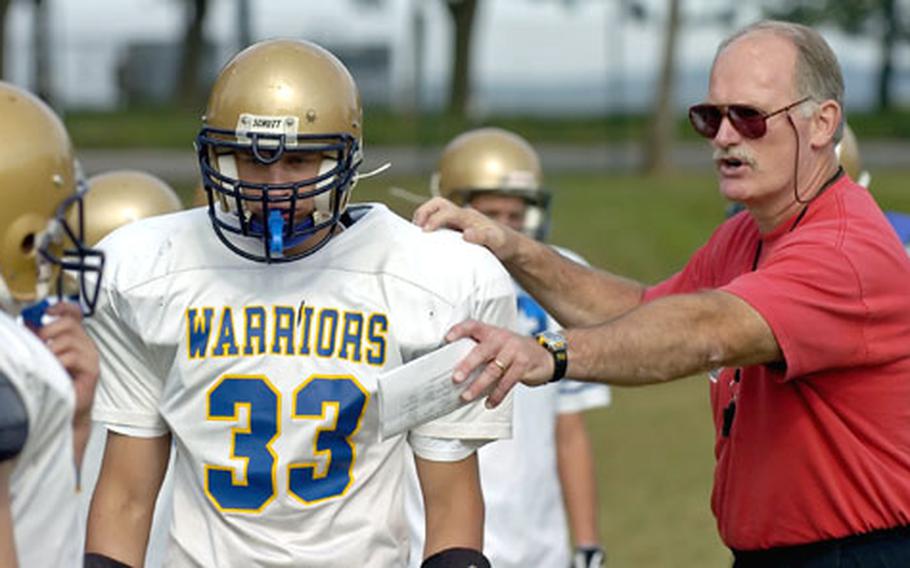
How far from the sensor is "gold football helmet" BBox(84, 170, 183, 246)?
534 centimetres

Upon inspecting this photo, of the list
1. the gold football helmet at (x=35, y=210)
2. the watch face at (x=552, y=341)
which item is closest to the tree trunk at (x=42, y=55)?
the gold football helmet at (x=35, y=210)

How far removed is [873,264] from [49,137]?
174cm

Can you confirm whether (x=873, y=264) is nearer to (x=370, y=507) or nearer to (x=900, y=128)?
(x=370, y=507)

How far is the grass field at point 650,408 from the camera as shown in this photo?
30.8 feet

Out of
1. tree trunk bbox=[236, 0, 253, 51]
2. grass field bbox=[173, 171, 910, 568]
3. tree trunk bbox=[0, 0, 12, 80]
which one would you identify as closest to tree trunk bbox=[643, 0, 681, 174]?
grass field bbox=[173, 171, 910, 568]

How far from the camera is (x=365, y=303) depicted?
3.75 m

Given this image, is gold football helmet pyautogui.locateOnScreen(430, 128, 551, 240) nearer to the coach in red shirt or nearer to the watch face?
the coach in red shirt

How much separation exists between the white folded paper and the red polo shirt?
2.53 feet

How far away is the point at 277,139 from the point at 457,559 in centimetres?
91

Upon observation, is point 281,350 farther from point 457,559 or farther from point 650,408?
point 650,408

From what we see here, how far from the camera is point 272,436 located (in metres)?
3.71

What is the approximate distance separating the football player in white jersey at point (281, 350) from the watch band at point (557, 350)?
0.18 metres

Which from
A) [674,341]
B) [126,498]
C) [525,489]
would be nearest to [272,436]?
[126,498]

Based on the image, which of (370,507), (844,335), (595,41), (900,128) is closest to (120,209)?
(370,507)
